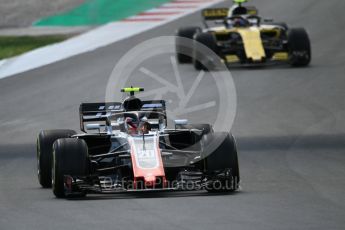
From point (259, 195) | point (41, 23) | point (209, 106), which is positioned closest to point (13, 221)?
point (259, 195)

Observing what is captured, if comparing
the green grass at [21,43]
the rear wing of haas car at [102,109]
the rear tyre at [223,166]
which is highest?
the green grass at [21,43]

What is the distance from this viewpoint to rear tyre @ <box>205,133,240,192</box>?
1520 cm

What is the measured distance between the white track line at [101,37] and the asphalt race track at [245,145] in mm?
539

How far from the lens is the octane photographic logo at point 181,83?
24713mm

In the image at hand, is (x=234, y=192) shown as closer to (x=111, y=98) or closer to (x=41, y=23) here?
(x=111, y=98)

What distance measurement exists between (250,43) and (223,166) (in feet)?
50.0

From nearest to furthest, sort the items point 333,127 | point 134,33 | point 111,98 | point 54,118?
point 333,127 < point 54,118 < point 111,98 < point 134,33

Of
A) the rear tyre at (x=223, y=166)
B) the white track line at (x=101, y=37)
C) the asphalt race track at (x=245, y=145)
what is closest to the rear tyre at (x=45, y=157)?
the asphalt race track at (x=245, y=145)

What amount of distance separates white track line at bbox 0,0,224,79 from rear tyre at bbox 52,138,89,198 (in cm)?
1572

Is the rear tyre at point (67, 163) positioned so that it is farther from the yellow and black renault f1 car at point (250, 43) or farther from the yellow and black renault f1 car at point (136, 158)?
the yellow and black renault f1 car at point (250, 43)

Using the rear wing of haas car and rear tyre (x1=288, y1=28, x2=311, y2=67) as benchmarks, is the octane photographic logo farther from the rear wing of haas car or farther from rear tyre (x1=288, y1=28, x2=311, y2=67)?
the rear wing of haas car

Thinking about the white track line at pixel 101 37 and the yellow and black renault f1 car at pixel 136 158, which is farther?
the white track line at pixel 101 37

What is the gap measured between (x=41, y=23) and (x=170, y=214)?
28067mm

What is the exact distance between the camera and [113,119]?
16.6 metres
